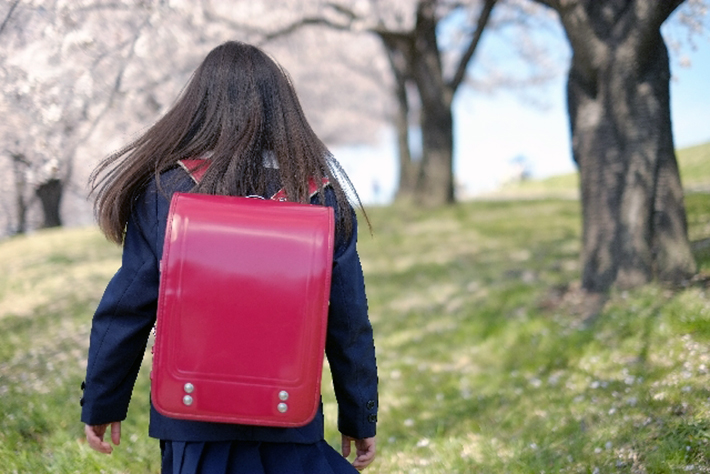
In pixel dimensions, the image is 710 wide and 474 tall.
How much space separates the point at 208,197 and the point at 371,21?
488 inches

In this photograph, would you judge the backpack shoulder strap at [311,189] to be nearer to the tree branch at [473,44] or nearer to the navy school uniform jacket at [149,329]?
the navy school uniform jacket at [149,329]

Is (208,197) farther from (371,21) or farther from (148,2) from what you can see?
(371,21)

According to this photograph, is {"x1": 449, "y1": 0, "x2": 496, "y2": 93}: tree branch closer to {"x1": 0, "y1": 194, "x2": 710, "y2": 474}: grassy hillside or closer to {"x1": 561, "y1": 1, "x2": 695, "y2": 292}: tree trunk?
{"x1": 0, "y1": 194, "x2": 710, "y2": 474}: grassy hillside

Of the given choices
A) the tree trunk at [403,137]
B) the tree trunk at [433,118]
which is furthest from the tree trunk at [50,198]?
the tree trunk at [403,137]

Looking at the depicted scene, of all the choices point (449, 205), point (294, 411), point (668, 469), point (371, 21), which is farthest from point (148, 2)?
point (449, 205)

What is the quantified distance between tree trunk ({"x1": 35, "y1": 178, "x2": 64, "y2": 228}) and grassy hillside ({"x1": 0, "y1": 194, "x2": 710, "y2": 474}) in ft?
3.35

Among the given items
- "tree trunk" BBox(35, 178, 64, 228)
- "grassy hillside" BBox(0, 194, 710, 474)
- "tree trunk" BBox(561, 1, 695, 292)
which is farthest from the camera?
"tree trunk" BBox(35, 178, 64, 228)

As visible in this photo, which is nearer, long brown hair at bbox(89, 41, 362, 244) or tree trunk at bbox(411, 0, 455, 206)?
long brown hair at bbox(89, 41, 362, 244)

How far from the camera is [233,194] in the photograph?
1996mm

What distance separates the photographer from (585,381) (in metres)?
4.77

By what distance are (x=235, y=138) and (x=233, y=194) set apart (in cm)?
18

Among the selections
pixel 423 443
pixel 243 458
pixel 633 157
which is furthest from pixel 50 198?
pixel 633 157

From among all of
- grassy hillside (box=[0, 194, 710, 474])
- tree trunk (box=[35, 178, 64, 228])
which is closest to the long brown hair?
grassy hillside (box=[0, 194, 710, 474])

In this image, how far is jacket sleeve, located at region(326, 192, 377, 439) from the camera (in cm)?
201
